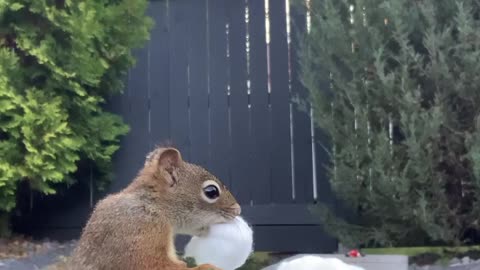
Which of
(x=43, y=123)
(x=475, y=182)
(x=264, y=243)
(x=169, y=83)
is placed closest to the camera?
(x=475, y=182)

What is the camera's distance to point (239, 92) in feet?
19.6

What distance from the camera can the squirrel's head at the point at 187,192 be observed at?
2.29m

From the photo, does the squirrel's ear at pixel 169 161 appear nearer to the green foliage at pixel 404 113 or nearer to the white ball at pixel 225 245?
the white ball at pixel 225 245

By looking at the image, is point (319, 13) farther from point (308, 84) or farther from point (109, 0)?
point (109, 0)

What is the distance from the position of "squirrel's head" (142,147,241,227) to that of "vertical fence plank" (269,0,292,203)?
3.51 m

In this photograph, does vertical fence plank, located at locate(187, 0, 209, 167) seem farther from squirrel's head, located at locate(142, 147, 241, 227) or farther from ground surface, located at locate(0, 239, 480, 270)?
squirrel's head, located at locate(142, 147, 241, 227)

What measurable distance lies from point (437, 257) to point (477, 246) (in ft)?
0.66

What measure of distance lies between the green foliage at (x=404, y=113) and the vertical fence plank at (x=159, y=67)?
5.41 feet

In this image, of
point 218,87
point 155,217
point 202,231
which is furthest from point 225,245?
point 218,87

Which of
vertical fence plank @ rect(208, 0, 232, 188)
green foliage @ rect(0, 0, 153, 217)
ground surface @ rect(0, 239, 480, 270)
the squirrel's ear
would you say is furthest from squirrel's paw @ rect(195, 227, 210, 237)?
vertical fence plank @ rect(208, 0, 232, 188)

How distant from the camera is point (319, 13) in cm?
483

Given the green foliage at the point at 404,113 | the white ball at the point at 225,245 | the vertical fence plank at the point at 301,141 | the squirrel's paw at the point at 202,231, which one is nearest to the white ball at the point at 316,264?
the white ball at the point at 225,245

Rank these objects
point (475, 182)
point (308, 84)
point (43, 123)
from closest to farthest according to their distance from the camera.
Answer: point (475, 182) → point (308, 84) → point (43, 123)

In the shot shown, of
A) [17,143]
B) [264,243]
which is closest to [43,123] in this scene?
[17,143]
